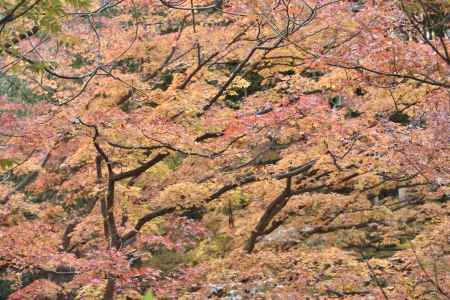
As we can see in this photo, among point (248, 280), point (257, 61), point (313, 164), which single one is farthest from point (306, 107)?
point (248, 280)

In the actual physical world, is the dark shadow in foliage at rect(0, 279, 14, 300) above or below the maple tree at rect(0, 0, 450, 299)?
below

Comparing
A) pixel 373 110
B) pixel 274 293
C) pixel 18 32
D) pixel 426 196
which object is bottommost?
pixel 274 293

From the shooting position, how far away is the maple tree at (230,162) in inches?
323

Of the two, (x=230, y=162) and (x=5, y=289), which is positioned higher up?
(x=230, y=162)

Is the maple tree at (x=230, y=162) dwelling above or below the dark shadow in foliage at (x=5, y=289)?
above

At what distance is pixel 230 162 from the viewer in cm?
1016

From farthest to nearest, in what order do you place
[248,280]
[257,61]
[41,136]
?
[257,61]
[248,280]
[41,136]

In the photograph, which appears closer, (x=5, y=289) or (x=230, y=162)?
(x=230, y=162)

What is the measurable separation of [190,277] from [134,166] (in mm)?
2049

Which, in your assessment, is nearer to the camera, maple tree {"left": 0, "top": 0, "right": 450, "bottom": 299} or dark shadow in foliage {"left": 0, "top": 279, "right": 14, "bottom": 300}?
maple tree {"left": 0, "top": 0, "right": 450, "bottom": 299}

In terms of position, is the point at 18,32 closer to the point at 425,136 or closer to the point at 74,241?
the point at 425,136

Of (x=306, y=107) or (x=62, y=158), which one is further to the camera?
(x=62, y=158)

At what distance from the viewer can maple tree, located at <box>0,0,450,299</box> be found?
8.20 meters

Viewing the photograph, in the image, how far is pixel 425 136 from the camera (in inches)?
293
